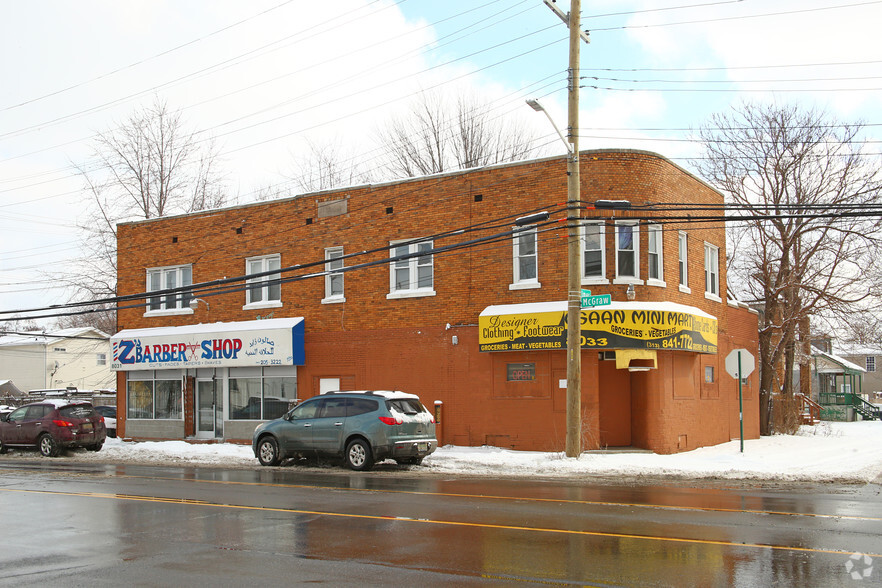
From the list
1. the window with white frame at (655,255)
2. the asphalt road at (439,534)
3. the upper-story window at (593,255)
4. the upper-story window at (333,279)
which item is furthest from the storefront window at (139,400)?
the window with white frame at (655,255)

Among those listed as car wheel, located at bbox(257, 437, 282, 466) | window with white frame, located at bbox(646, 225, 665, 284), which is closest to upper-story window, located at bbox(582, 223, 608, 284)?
window with white frame, located at bbox(646, 225, 665, 284)

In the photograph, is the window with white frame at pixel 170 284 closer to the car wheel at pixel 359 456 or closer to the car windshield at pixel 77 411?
the car windshield at pixel 77 411

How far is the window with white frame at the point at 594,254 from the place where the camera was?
71.3 ft

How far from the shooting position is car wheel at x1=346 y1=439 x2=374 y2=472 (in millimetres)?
18281

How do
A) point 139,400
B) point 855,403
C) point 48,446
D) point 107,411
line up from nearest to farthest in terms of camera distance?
point 48,446 → point 139,400 → point 107,411 → point 855,403

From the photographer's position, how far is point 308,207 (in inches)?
1064

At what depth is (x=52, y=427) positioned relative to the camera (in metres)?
24.9

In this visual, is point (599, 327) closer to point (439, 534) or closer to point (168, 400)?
point (439, 534)

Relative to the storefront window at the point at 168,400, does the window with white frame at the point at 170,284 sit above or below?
above

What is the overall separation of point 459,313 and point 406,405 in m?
5.40

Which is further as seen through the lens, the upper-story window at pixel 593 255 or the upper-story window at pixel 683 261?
the upper-story window at pixel 683 261

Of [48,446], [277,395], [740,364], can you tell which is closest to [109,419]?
[48,446]

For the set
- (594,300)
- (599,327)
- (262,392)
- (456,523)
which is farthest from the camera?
(262,392)

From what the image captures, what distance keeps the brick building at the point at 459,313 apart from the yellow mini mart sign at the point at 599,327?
0.05m
